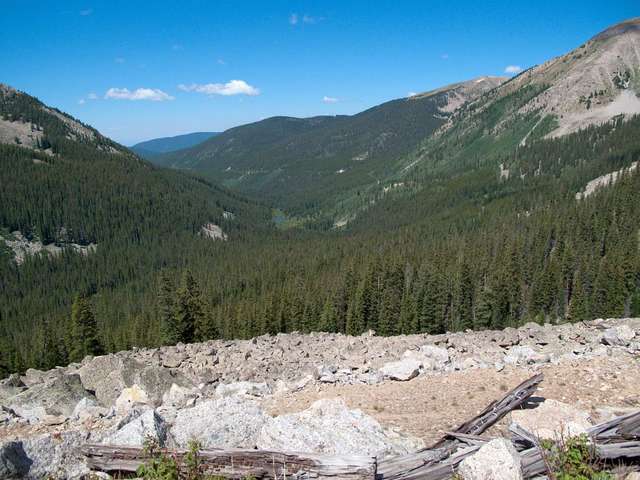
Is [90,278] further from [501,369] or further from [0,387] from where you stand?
[501,369]

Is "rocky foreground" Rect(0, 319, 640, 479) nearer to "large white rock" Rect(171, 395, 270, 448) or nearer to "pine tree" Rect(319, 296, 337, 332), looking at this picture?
"large white rock" Rect(171, 395, 270, 448)

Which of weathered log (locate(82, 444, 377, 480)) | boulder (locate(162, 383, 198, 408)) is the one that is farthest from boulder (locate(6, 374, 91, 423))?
weathered log (locate(82, 444, 377, 480))

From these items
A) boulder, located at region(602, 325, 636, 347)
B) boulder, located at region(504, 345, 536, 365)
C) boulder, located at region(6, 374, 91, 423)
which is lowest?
boulder, located at region(6, 374, 91, 423)

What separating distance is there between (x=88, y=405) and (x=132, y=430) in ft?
39.3

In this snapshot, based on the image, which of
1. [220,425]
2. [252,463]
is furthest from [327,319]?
[252,463]

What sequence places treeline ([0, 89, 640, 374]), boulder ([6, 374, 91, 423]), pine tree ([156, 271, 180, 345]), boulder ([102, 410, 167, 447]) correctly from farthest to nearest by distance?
treeline ([0, 89, 640, 374])
pine tree ([156, 271, 180, 345])
boulder ([6, 374, 91, 423])
boulder ([102, 410, 167, 447])

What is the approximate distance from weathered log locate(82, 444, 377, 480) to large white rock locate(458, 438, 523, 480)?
7.03 feet

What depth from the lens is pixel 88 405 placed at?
20.5 meters

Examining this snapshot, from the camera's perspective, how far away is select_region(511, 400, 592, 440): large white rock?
11992 millimetres

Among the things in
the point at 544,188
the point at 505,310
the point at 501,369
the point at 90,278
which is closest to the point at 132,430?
the point at 501,369

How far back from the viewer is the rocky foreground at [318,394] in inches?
437

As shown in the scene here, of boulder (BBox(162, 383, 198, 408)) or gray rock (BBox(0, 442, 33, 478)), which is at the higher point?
gray rock (BBox(0, 442, 33, 478))

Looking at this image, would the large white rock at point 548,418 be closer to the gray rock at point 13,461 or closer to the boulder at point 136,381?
the gray rock at point 13,461

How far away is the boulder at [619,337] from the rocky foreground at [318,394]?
0.09m
